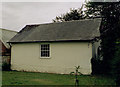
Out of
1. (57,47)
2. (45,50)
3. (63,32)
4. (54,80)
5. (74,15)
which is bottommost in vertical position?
(54,80)

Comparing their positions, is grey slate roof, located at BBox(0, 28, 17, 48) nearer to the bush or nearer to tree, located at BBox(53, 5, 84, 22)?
the bush

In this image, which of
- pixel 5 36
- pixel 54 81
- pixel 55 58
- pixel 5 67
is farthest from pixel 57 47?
pixel 5 36

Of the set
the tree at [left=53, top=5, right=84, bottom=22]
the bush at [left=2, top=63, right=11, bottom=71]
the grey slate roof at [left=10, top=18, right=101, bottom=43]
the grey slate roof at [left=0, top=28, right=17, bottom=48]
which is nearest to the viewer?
the grey slate roof at [left=10, top=18, right=101, bottom=43]

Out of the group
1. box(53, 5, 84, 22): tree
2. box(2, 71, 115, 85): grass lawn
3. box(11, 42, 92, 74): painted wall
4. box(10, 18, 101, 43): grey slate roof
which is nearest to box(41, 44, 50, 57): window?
box(11, 42, 92, 74): painted wall

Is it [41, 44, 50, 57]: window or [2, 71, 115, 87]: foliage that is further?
[41, 44, 50, 57]: window

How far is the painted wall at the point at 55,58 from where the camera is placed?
15203 millimetres

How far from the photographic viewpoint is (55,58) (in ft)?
54.5

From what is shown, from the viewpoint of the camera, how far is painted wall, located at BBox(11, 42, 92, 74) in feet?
49.9

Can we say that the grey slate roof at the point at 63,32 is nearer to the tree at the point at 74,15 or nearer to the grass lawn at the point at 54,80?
the grass lawn at the point at 54,80

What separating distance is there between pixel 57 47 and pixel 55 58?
3.87 ft

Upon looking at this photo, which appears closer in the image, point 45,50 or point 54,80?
point 54,80

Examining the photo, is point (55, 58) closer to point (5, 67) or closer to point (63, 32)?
point (63, 32)

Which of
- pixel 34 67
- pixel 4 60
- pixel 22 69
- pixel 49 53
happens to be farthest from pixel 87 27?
pixel 4 60

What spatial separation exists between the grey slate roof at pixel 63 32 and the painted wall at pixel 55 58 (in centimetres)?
65
